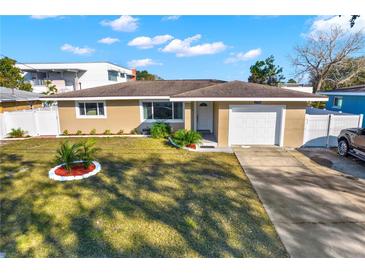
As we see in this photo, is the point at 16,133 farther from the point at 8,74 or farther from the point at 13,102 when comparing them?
the point at 8,74

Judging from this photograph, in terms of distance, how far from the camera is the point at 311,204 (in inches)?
241

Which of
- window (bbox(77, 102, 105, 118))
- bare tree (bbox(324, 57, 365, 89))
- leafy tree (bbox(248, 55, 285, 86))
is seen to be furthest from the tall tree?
window (bbox(77, 102, 105, 118))

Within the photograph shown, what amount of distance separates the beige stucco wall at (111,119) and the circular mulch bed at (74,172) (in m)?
6.60

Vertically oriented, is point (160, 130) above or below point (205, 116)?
below

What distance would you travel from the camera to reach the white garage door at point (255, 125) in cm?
1175

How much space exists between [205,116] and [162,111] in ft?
9.54

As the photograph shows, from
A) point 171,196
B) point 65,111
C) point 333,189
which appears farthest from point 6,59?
point 333,189

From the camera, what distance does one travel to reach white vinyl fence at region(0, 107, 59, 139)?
15.1m

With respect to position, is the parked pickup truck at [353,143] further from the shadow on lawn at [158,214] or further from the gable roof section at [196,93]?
the shadow on lawn at [158,214]

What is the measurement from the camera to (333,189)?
23.2 feet

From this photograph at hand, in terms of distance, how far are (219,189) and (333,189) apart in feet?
11.5

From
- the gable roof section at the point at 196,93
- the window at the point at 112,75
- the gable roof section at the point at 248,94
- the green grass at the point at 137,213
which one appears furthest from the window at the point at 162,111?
the window at the point at 112,75

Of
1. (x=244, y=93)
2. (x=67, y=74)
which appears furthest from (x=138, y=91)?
(x=67, y=74)

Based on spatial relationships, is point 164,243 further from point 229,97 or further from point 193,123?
point 193,123
